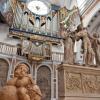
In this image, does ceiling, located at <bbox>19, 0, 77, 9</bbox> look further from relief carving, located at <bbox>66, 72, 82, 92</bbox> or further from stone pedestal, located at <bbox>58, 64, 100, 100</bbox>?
relief carving, located at <bbox>66, 72, 82, 92</bbox>

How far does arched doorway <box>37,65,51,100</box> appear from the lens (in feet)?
35.2

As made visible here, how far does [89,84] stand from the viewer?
408 cm

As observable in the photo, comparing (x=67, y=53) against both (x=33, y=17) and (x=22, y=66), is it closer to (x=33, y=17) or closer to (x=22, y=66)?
(x=22, y=66)

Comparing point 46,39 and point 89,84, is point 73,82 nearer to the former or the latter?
point 89,84

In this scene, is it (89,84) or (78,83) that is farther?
(89,84)

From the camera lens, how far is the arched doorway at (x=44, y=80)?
10724 millimetres

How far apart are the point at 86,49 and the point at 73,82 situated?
46.5 inches

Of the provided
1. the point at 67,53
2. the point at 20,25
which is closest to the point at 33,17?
the point at 20,25

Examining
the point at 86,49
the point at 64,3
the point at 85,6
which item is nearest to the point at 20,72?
the point at 86,49

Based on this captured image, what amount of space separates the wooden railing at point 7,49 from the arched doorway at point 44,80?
219 centimetres

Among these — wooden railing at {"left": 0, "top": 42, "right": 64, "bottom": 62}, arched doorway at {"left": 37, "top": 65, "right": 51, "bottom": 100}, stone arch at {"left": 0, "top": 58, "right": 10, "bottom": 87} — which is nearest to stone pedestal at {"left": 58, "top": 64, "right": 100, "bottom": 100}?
arched doorway at {"left": 37, "top": 65, "right": 51, "bottom": 100}

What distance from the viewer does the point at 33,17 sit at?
44.7 feet

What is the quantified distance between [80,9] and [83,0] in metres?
0.77

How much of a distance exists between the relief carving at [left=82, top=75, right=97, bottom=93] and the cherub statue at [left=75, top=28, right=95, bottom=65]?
0.45 m
